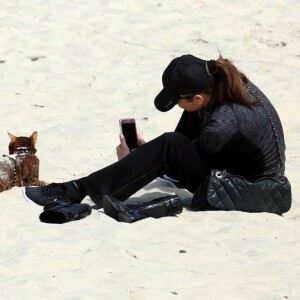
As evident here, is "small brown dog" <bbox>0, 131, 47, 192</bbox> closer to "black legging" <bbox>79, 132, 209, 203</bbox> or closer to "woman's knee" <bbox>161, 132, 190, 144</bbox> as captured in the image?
"black legging" <bbox>79, 132, 209, 203</bbox>

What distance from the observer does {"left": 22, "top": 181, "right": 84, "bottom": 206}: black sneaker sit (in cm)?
501

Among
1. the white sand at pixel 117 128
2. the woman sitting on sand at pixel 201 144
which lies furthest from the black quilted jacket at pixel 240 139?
the white sand at pixel 117 128

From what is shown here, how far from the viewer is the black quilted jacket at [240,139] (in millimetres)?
4805

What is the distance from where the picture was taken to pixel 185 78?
4.78m

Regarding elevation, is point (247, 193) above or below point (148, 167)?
below

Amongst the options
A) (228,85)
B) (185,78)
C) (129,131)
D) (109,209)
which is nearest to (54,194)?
(109,209)

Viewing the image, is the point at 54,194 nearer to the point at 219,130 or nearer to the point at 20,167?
the point at 20,167

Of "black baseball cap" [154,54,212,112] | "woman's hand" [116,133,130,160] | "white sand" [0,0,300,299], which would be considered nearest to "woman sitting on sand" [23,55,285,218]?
"black baseball cap" [154,54,212,112]

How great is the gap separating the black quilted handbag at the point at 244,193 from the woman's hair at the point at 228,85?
5.4 inches

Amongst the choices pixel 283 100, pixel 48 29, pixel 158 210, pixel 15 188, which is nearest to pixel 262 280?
pixel 158 210

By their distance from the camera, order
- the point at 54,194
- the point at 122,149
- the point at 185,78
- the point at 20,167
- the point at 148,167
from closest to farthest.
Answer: the point at 185,78
the point at 148,167
the point at 54,194
the point at 122,149
the point at 20,167

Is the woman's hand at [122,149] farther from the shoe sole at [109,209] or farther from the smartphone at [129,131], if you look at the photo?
the shoe sole at [109,209]

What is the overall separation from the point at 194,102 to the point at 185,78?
183mm

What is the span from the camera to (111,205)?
190 inches
